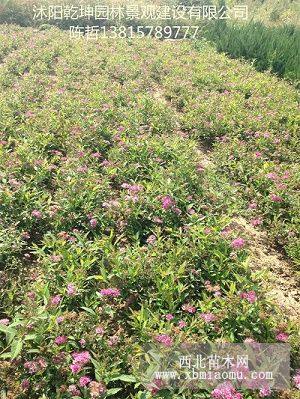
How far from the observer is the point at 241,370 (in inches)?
139

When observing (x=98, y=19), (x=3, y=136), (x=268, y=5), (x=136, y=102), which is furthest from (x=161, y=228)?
(x=268, y=5)

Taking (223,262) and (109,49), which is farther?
(109,49)

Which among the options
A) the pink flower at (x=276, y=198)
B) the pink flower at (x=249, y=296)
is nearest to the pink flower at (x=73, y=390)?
the pink flower at (x=249, y=296)

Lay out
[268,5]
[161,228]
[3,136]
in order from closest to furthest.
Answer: [161,228] < [3,136] < [268,5]

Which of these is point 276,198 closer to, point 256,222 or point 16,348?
point 256,222

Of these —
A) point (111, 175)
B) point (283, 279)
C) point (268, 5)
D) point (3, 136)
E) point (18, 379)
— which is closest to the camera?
point (18, 379)

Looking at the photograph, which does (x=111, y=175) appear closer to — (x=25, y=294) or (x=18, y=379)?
(x=25, y=294)

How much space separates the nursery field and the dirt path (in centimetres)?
2

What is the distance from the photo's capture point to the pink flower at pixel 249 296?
398 centimetres

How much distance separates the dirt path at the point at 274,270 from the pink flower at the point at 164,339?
1.37m

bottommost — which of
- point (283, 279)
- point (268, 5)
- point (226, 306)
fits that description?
point (283, 279)

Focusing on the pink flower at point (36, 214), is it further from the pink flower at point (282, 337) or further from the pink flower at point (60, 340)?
the pink flower at point (282, 337)

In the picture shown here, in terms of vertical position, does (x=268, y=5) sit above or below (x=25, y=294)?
above

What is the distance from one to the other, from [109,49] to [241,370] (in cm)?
1257
